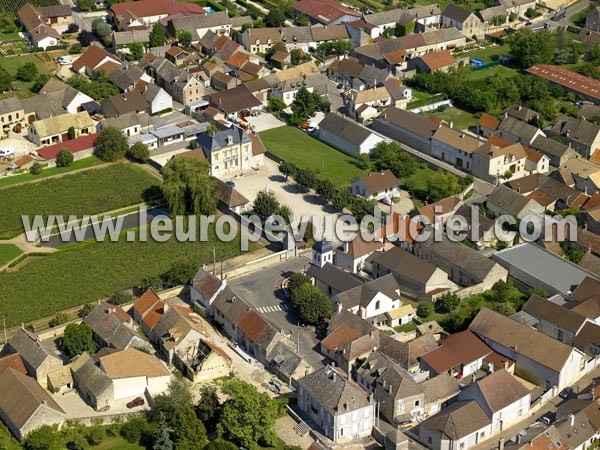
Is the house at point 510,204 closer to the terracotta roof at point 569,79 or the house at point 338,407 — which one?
the terracotta roof at point 569,79

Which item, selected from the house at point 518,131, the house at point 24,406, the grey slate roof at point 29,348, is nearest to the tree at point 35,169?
the grey slate roof at point 29,348

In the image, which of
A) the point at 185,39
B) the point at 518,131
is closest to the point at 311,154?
the point at 518,131

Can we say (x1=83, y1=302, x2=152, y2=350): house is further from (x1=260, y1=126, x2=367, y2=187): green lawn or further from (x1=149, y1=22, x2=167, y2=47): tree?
(x1=149, y1=22, x2=167, y2=47): tree

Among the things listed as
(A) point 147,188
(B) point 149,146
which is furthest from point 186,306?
(B) point 149,146

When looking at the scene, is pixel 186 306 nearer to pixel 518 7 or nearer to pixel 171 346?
pixel 171 346

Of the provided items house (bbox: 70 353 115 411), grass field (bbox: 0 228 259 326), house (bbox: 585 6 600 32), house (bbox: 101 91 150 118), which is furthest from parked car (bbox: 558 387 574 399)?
house (bbox: 585 6 600 32)

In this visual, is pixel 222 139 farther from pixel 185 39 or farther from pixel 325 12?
pixel 325 12
